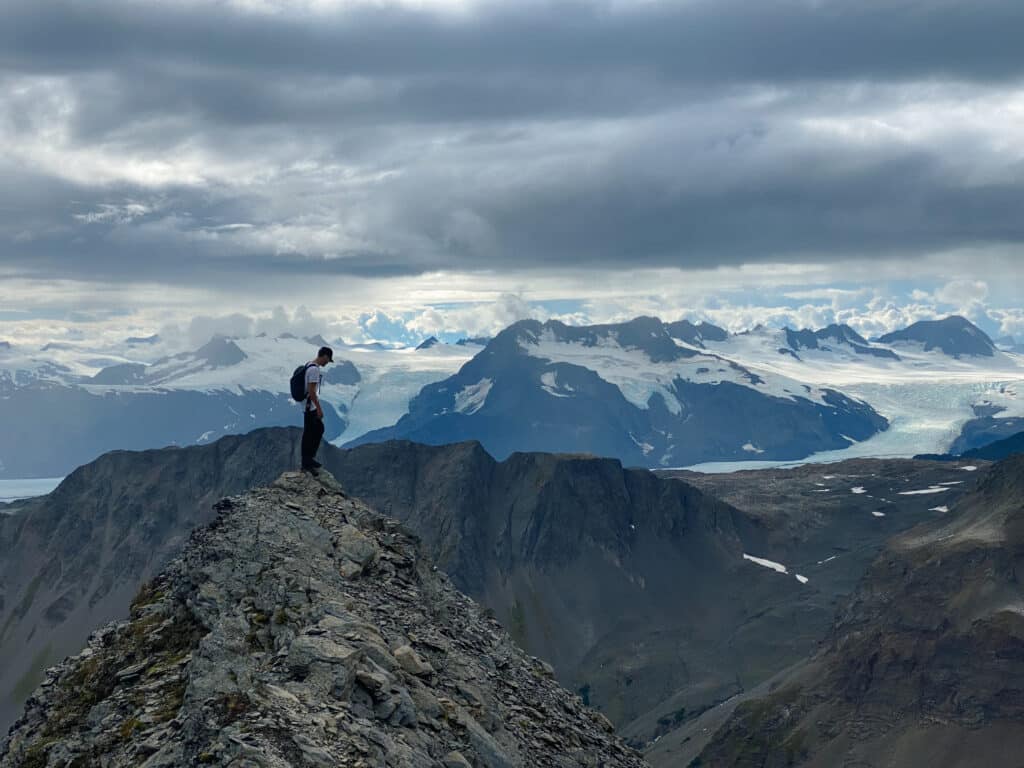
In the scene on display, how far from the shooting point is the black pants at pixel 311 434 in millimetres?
45784

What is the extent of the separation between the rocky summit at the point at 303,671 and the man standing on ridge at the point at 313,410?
1511 mm

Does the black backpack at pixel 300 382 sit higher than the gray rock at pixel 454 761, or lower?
higher

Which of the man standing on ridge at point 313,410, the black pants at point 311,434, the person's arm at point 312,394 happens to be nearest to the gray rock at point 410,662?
the man standing on ridge at point 313,410

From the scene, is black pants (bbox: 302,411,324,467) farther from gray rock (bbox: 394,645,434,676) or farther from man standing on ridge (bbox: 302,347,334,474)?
gray rock (bbox: 394,645,434,676)

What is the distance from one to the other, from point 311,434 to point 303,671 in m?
19.6

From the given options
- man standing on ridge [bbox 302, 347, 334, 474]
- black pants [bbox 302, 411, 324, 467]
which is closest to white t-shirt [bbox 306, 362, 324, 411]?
man standing on ridge [bbox 302, 347, 334, 474]

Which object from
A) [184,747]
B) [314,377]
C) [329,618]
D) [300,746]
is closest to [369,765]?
[300,746]

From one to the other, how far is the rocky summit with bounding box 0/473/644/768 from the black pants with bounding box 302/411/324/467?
1.44 metres

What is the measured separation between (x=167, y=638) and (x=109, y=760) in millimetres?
6978

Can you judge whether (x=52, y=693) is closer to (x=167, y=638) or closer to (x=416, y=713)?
(x=167, y=638)

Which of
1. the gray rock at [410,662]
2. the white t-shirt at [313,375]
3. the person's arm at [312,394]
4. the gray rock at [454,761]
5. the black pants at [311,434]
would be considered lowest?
the gray rock at [454,761]

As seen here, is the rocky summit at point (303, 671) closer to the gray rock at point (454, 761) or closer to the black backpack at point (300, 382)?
the gray rock at point (454, 761)

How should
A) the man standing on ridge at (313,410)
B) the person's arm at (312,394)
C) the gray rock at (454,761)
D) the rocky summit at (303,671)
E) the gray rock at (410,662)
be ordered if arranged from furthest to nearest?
the person's arm at (312,394), the man standing on ridge at (313,410), the gray rock at (410,662), the gray rock at (454,761), the rocky summit at (303,671)

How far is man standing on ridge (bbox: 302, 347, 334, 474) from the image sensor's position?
143 ft
